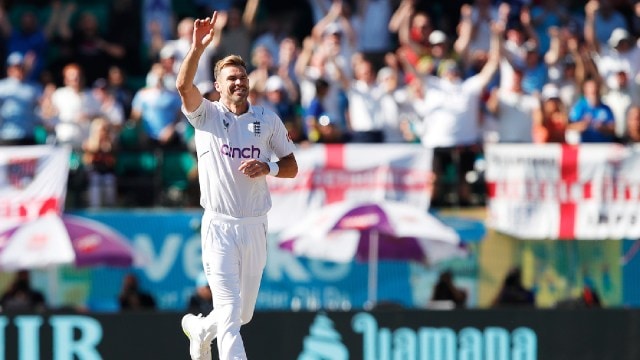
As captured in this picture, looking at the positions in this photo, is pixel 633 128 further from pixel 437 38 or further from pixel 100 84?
pixel 100 84

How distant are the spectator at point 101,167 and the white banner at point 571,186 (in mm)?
4175

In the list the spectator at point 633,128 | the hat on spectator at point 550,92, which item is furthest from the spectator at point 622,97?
the hat on spectator at point 550,92

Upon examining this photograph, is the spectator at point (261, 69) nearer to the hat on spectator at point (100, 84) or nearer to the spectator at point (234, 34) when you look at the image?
the spectator at point (234, 34)

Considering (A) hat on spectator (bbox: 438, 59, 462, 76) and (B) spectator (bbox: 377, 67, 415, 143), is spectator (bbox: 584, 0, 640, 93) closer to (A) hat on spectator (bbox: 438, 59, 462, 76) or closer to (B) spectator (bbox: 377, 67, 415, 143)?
(A) hat on spectator (bbox: 438, 59, 462, 76)

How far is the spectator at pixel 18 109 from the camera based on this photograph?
17.4 meters

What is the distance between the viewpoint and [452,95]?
56.1ft

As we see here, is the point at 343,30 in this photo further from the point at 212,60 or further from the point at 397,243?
the point at 397,243

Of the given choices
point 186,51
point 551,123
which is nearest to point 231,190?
point 551,123

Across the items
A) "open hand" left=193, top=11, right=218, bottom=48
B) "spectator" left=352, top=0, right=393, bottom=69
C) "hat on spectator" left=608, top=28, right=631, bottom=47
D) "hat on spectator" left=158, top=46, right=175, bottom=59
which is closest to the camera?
"open hand" left=193, top=11, right=218, bottom=48

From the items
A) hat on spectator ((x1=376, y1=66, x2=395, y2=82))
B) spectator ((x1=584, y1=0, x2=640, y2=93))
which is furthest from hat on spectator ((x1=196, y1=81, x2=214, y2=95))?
spectator ((x1=584, y1=0, x2=640, y2=93))

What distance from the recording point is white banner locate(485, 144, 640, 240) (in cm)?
1636

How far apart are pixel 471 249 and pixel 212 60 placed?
4040 mm

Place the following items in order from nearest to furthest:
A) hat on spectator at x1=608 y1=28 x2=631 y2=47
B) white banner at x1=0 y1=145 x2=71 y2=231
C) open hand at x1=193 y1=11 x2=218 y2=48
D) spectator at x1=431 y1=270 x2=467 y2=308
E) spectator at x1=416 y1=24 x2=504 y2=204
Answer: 1. open hand at x1=193 y1=11 x2=218 y2=48
2. white banner at x1=0 y1=145 x2=71 y2=231
3. spectator at x1=431 y1=270 x2=467 y2=308
4. spectator at x1=416 y1=24 x2=504 y2=204
5. hat on spectator at x1=608 y1=28 x2=631 y2=47

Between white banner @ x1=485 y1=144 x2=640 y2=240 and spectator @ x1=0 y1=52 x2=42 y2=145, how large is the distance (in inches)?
207
